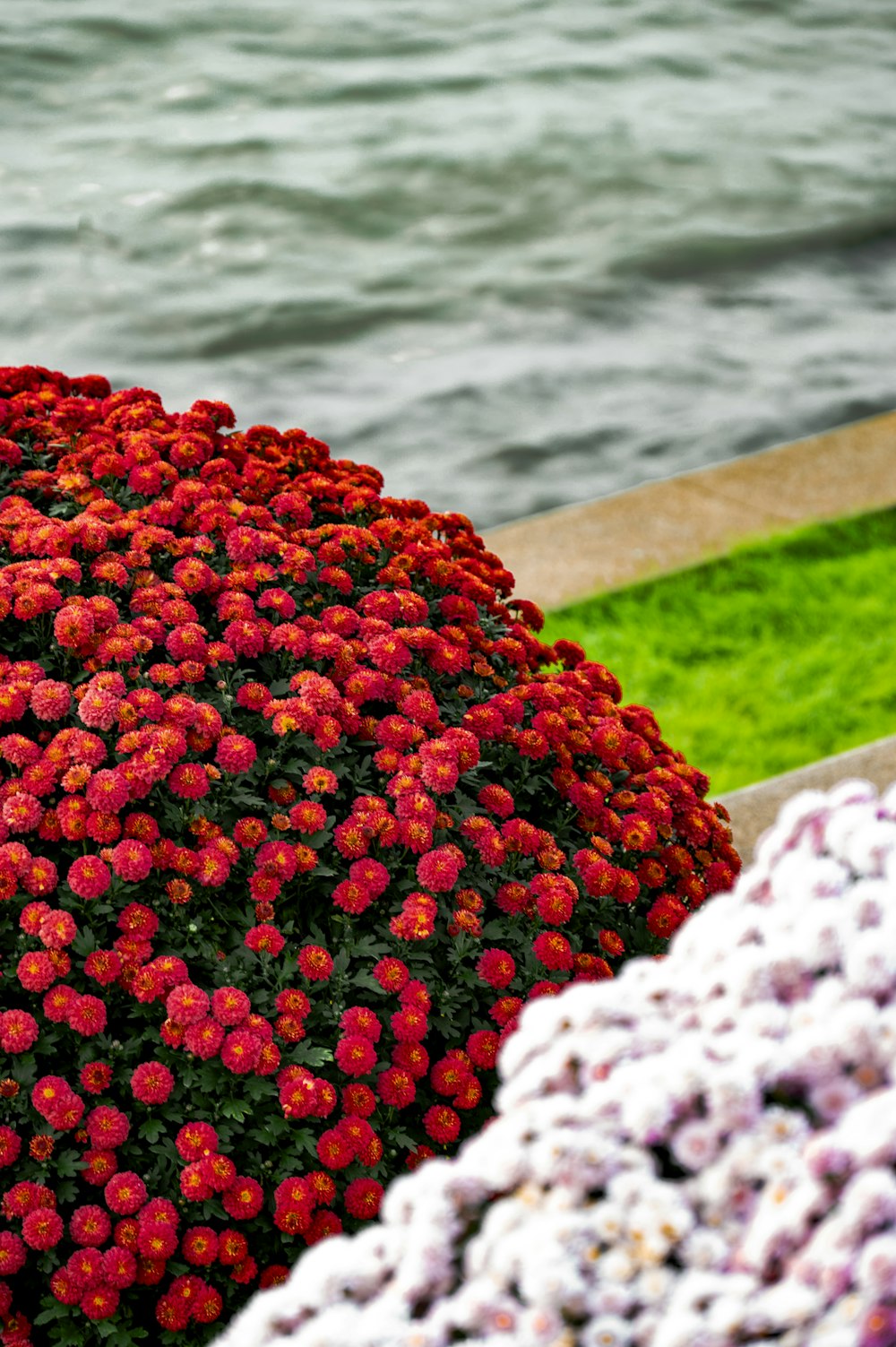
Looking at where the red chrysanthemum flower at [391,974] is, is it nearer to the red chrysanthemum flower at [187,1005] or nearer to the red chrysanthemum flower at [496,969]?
the red chrysanthemum flower at [496,969]

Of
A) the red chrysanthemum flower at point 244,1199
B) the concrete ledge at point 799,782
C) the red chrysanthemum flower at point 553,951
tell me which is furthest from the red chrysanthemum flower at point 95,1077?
the concrete ledge at point 799,782

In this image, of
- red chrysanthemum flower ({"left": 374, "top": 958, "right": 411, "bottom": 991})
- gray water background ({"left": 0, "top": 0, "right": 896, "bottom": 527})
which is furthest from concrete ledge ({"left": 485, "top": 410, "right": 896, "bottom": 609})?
red chrysanthemum flower ({"left": 374, "top": 958, "right": 411, "bottom": 991})

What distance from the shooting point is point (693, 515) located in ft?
18.1

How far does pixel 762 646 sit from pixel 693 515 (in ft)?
2.91

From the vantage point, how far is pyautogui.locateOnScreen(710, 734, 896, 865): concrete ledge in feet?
11.8

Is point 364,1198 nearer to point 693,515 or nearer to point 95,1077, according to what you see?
point 95,1077

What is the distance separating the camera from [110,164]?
8.83 m

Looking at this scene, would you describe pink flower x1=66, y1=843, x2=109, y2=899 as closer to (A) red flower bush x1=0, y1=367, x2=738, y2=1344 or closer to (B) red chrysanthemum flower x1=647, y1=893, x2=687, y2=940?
(A) red flower bush x1=0, y1=367, x2=738, y2=1344

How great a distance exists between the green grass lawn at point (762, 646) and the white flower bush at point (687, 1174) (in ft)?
9.03

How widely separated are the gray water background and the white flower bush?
481 centimetres

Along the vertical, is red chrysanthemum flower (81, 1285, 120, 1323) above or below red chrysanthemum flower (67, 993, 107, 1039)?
below

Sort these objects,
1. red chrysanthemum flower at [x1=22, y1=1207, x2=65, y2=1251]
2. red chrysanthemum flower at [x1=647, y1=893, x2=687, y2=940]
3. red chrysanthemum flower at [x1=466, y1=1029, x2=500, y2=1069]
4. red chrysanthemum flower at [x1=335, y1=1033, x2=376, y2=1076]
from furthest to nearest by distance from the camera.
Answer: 1. red chrysanthemum flower at [x1=647, y1=893, x2=687, y2=940]
2. red chrysanthemum flower at [x1=466, y1=1029, x2=500, y2=1069]
3. red chrysanthemum flower at [x1=335, y1=1033, x2=376, y2=1076]
4. red chrysanthemum flower at [x1=22, y1=1207, x2=65, y2=1251]

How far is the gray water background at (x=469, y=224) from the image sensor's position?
6.90 m

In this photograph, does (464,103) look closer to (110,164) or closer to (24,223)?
(110,164)
